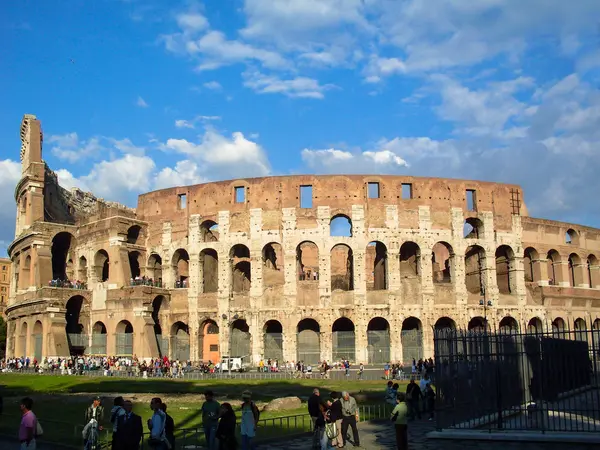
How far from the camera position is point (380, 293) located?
4019cm

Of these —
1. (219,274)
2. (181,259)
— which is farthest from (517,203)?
(181,259)

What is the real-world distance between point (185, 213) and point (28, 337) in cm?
1375

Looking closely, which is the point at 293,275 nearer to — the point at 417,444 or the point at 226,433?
the point at 417,444

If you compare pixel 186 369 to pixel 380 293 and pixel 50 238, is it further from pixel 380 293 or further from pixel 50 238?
pixel 50 238

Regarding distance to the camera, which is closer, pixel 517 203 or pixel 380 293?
pixel 380 293

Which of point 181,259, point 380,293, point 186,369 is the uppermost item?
point 181,259

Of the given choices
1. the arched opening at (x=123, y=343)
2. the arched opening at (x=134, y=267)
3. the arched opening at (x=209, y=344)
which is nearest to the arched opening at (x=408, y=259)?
the arched opening at (x=209, y=344)

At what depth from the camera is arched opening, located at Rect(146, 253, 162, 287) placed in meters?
45.1

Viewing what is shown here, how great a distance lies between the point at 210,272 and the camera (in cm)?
4559

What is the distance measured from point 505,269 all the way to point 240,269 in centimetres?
1850

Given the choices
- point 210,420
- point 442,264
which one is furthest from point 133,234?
point 210,420

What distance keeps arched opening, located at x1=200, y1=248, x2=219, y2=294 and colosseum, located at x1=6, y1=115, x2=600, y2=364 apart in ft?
0.38

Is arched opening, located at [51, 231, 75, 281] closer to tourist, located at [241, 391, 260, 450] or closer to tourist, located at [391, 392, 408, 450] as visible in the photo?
tourist, located at [241, 391, 260, 450]

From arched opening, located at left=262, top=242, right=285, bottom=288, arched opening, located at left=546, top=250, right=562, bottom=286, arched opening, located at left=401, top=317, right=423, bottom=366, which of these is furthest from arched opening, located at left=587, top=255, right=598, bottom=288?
arched opening, located at left=262, top=242, right=285, bottom=288
